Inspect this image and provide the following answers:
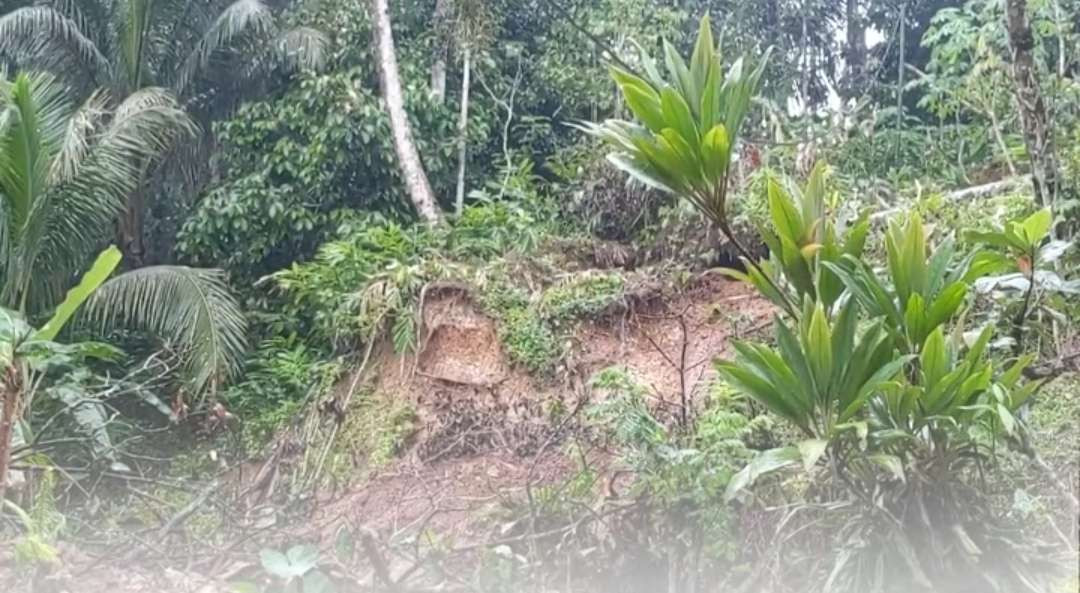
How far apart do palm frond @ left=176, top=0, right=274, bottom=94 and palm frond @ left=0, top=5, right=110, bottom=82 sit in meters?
0.57

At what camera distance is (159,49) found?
6.98m

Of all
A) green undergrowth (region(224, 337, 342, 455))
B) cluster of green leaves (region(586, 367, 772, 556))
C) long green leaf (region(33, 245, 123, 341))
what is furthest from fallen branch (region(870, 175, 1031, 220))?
long green leaf (region(33, 245, 123, 341))

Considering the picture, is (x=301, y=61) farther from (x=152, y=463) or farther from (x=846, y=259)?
(x=846, y=259)

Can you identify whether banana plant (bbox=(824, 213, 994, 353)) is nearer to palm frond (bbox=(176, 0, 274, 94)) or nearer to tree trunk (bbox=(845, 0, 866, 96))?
palm frond (bbox=(176, 0, 274, 94))

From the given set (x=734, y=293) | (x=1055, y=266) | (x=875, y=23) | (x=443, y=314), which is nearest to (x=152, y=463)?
(x=443, y=314)

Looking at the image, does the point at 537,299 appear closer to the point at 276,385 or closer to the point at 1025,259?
the point at 276,385

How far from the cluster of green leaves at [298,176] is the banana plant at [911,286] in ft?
16.8

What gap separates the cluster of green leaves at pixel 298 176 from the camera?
→ 22.1ft

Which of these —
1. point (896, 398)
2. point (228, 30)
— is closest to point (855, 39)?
point (228, 30)

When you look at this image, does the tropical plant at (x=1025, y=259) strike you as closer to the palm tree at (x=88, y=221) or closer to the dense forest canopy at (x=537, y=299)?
the dense forest canopy at (x=537, y=299)

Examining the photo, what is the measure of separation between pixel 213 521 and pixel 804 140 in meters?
4.14

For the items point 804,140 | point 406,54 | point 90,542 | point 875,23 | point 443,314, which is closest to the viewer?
point 90,542

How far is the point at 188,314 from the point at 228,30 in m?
2.49

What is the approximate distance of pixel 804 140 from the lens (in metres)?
5.89
